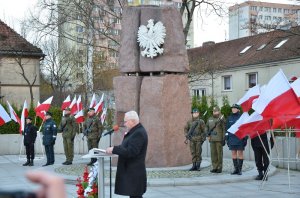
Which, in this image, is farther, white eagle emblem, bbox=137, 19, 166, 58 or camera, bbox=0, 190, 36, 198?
white eagle emblem, bbox=137, 19, 166, 58

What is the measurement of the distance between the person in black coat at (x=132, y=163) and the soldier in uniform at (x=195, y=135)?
666cm

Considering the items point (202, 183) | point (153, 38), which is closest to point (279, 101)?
point (202, 183)

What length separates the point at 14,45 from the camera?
116 feet

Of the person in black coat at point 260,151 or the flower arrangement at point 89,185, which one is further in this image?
the person in black coat at point 260,151

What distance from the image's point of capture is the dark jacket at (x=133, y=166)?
6.09 m

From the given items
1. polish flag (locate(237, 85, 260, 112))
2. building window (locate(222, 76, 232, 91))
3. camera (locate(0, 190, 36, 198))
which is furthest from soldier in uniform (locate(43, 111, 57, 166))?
building window (locate(222, 76, 232, 91))

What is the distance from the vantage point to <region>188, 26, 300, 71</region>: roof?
34.5 meters

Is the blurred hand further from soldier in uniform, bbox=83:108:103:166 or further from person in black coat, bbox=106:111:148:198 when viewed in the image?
soldier in uniform, bbox=83:108:103:166

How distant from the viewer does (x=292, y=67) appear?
33812 mm

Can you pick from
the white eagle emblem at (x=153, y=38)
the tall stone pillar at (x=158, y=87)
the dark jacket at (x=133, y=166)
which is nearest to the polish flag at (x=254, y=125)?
the tall stone pillar at (x=158, y=87)

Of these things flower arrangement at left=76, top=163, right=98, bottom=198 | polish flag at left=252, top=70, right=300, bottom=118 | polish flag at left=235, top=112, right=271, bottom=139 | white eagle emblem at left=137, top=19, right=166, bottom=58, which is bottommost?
flower arrangement at left=76, top=163, right=98, bottom=198

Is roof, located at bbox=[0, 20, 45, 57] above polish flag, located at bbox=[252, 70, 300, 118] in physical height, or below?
above

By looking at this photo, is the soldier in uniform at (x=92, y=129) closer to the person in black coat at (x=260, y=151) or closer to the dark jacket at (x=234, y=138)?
the dark jacket at (x=234, y=138)

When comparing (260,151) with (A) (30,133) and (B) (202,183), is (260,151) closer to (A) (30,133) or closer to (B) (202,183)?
(B) (202,183)
